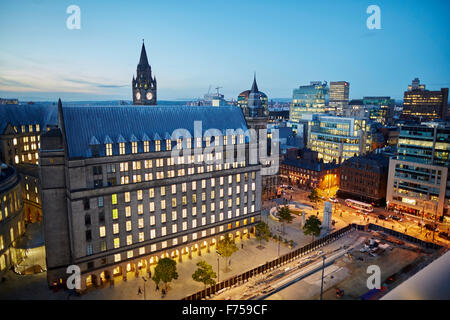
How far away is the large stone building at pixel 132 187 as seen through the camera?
224 ft

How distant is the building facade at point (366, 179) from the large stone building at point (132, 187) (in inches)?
2591

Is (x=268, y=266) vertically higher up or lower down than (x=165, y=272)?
lower down

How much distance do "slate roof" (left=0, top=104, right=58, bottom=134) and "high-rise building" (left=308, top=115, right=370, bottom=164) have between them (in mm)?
140621

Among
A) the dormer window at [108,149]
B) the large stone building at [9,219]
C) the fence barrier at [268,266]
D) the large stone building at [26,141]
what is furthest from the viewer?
the large stone building at [26,141]

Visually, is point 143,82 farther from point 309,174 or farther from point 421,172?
point 421,172

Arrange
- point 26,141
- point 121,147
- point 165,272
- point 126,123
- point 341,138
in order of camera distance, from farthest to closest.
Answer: point 341,138, point 26,141, point 126,123, point 121,147, point 165,272

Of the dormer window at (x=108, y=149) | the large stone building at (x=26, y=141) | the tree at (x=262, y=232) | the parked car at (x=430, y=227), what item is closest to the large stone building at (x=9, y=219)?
the large stone building at (x=26, y=141)

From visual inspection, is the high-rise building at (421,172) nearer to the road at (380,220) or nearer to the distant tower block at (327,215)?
the road at (380,220)

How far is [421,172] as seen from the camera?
113m

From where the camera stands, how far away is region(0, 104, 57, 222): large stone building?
101875mm

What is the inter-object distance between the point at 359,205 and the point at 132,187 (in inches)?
3627

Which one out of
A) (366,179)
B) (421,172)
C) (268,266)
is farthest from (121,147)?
(421,172)

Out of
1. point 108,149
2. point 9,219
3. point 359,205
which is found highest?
point 108,149

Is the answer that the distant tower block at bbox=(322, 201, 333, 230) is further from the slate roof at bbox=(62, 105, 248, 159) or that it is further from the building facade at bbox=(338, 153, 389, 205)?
the slate roof at bbox=(62, 105, 248, 159)
